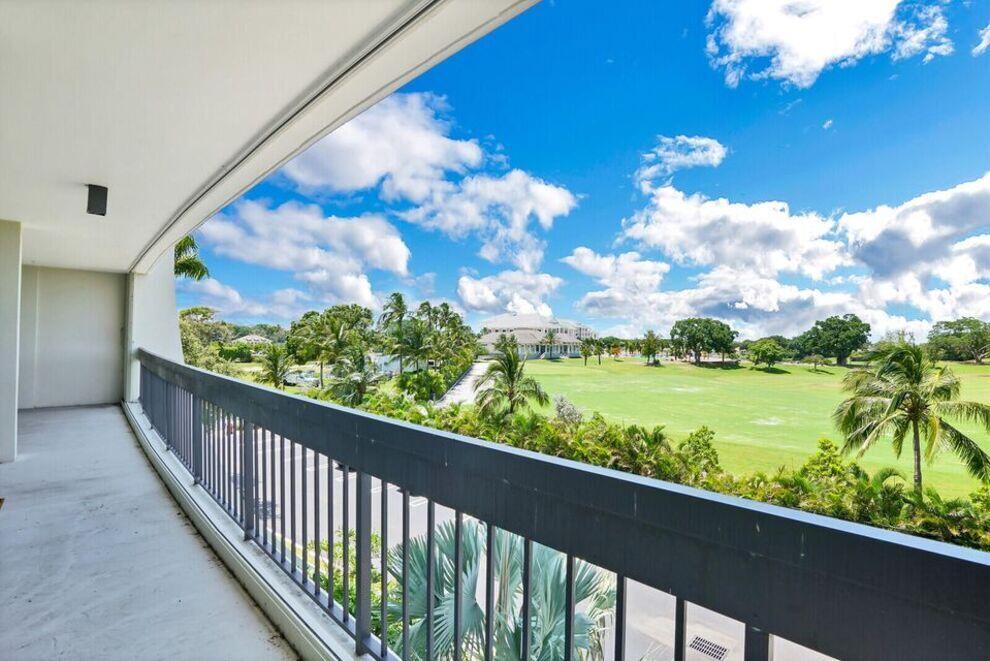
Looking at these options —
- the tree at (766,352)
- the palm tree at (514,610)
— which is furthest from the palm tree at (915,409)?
the palm tree at (514,610)

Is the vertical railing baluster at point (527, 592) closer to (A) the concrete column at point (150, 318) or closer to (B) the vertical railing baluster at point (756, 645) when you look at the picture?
(B) the vertical railing baluster at point (756, 645)

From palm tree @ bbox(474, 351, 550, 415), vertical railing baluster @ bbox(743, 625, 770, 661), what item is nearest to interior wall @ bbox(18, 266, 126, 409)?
vertical railing baluster @ bbox(743, 625, 770, 661)

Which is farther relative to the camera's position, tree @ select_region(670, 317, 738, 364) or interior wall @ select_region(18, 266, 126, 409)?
tree @ select_region(670, 317, 738, 364)

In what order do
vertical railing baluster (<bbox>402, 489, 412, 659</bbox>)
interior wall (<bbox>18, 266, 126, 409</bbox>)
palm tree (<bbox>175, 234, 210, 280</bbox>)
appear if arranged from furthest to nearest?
palm tree (<bbox>175, 234, 210, 280</bbox>) < interior wall (<bbox>18, 266, 126, 409</bbox>) < vertical railing baluster (<bbox>402, 489, 412, 659</bbox>)

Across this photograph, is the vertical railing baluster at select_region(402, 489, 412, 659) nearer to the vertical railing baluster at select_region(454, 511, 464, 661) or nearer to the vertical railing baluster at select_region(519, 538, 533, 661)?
the vertical railing baluster at select_region(454, 511, 464, 661)

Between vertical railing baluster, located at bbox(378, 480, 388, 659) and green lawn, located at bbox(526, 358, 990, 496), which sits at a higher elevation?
vertical railing baluster, located at bbox(378, 480, 388, 659)

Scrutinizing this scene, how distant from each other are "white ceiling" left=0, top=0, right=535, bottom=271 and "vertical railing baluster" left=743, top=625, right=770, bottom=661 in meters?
1.44

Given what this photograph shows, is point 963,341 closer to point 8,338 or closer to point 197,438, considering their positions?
point 197,438

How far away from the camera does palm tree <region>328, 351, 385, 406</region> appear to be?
35.4 meters

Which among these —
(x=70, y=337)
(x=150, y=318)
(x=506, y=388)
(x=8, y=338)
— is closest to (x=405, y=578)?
(x=8, y=338)

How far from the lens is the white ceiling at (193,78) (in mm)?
1562

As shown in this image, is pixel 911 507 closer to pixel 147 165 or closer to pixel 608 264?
pixel 147 165

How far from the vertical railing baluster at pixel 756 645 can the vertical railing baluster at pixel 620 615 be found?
0.53 ft

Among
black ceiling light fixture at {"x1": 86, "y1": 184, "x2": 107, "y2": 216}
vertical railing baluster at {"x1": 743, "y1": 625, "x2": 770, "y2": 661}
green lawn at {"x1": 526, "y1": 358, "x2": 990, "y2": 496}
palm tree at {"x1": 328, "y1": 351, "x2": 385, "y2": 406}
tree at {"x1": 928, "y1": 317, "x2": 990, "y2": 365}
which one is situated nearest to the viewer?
vertical railing baluster at {"x1": 743, "y1": 625, "x2": 770, "y2": 661}
